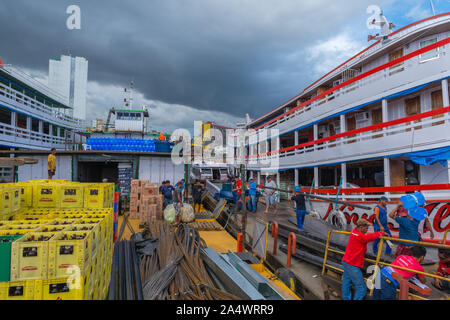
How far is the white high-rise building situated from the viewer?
2080 inches

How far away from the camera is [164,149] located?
712 inches

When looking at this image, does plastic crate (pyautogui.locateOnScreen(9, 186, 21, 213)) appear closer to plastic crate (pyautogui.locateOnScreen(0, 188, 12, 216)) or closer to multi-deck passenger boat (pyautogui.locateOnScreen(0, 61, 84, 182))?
plastic crate (pyautogui.locateOnScreen(0, 188, 12, 216))

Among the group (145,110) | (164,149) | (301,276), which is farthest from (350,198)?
(145,110)

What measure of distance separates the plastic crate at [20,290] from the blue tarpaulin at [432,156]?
10324 mm

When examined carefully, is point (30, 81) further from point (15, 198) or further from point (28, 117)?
point (15, 198)

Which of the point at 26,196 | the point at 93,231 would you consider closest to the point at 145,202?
the point at 26,196

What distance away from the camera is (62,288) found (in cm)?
283

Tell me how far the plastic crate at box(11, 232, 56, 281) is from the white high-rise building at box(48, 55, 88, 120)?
208 feet

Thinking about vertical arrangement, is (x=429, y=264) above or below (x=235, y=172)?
below

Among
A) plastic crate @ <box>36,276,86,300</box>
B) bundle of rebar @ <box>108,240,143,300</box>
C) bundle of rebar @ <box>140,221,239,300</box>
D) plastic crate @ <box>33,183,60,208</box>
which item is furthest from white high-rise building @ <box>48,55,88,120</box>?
plastic crate @ <box>36,276,86,300</box>

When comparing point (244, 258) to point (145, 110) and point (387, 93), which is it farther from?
point (145, 110)

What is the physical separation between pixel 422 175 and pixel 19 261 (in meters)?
11.6

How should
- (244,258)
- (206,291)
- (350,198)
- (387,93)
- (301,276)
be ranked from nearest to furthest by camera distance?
(206,291), (301,276), (244,258), (387,93), (350,198)

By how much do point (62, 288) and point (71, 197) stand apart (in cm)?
364
